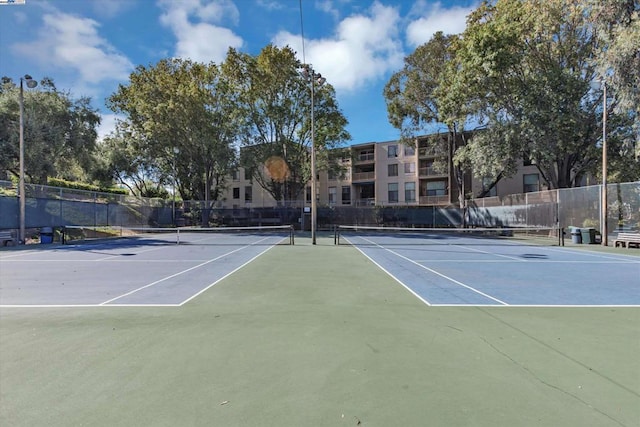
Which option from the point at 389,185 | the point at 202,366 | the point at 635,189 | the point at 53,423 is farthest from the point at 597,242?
the point at 389,185

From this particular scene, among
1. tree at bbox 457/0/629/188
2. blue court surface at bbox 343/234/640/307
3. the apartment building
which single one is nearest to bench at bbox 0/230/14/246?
blue court surface at bbox 343/234/640/307

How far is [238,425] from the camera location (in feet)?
9.35

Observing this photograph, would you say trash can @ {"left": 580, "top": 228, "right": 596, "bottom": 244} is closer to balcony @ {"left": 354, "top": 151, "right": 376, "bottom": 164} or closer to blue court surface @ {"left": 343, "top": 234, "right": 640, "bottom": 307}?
blue court surface @ {"left": 343, "top": 234, "right": 640, "bottom": 307}

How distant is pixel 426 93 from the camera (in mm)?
34562

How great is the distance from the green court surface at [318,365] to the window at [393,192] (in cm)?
4424

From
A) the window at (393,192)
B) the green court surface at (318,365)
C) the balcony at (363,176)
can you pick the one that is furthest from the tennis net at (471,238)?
the balcony at (363,176)

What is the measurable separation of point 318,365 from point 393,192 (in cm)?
4766

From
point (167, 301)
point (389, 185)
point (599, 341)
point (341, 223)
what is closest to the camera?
point (599, 341)

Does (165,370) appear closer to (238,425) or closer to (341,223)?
(238,425)

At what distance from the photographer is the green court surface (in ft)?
9.93

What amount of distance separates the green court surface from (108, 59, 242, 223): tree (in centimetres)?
3009

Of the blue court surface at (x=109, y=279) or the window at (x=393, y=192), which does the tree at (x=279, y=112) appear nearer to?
the window at (x=393, y=192)

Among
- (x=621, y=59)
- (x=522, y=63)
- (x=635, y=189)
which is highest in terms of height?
(x=522, y=63)

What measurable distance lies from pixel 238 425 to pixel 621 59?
72.5 ft
